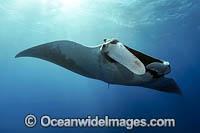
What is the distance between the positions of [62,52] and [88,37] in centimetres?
281

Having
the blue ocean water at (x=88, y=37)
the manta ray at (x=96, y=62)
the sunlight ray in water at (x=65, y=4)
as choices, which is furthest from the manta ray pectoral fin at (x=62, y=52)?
the sunlight ray in water at (x=65, y=4)

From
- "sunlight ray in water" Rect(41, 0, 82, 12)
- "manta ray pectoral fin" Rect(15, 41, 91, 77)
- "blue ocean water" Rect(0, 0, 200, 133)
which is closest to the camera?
"manta ray pectoral fin" Rect(15, 41, 91, 77)

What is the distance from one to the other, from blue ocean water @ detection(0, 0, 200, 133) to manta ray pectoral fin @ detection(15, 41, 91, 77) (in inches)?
46.7

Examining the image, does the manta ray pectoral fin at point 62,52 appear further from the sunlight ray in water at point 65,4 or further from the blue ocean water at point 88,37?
the sunlight ray in water at point 65,4

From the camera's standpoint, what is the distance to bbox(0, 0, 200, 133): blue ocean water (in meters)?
3.65

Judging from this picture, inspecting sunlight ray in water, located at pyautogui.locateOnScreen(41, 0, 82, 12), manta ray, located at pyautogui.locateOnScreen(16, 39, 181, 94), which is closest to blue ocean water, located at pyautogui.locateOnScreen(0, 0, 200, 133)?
sunlight ray in water, located at pyautogui.locateOnScreen(41, 0, 82, 12)

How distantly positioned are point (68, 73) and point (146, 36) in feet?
10.7

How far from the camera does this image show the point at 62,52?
1.78 metres

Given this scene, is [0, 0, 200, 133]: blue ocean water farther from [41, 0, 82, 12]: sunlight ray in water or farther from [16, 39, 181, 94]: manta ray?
[16, 39, 181, 94]: manta ray

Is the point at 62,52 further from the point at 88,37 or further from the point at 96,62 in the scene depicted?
the point at 88,37

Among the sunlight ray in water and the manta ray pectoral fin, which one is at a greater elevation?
the sunlight ray in water

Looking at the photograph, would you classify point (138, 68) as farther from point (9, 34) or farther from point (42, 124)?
point (9, 34)

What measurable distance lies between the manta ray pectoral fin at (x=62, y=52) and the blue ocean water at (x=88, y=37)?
1.19 meters

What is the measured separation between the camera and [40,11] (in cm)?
395
